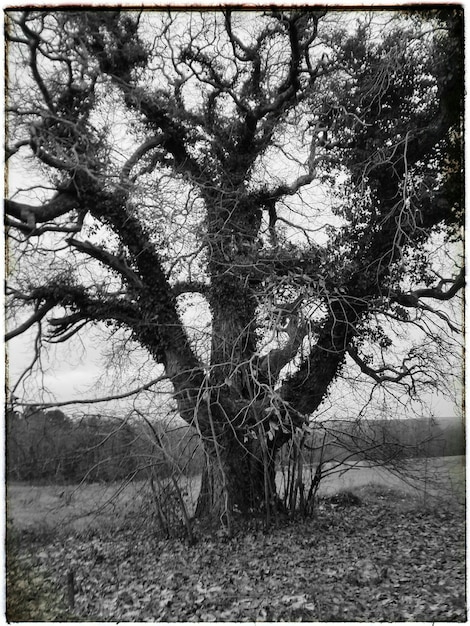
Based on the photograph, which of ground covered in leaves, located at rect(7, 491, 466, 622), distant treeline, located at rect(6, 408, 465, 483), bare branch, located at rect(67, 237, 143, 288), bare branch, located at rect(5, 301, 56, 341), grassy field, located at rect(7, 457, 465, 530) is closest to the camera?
ground covered in leaves, located at rect(7, 491, 466, 622)

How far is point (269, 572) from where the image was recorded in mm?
6117

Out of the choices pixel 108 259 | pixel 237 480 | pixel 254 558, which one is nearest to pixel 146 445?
pixel 237 480

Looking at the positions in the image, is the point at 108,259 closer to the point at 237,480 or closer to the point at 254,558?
the point at 237,480

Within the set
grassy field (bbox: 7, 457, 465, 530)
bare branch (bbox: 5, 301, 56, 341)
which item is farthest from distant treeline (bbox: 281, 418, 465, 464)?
bare branch (bbox: 5, 301, 56, 341)

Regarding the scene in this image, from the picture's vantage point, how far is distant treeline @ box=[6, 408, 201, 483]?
6570mm

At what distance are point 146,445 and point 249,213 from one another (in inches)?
151

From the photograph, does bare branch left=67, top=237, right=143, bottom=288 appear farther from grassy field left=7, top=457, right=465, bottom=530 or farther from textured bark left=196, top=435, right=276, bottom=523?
grassy field left=7, top=457, right=465, bottom=530

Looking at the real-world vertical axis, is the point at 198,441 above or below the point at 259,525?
above

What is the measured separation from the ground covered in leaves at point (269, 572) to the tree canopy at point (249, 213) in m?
0.93

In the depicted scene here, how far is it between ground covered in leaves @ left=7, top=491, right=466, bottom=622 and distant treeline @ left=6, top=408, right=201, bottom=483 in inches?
31.9

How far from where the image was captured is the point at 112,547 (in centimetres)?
680

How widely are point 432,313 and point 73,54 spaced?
6.13 metres

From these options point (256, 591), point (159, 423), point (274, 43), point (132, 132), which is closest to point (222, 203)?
point (132, 132)

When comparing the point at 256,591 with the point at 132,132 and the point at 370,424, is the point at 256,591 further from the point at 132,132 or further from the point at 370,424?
the point at 132,132
